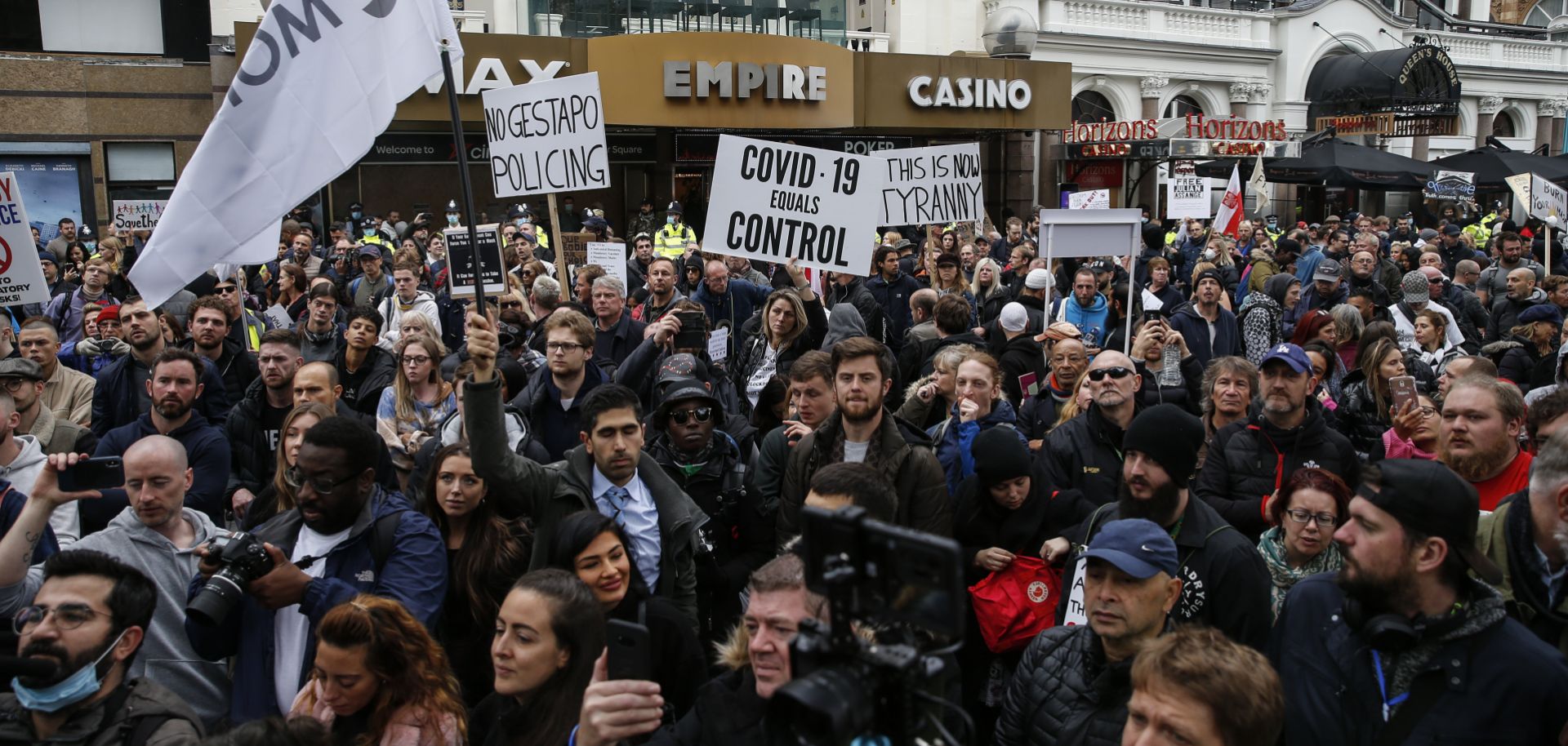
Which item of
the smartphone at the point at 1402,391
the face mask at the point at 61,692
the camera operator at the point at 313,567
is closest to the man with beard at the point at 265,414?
the camera operator at the point at 313,567

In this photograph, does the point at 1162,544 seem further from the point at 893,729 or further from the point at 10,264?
the point at 10,264

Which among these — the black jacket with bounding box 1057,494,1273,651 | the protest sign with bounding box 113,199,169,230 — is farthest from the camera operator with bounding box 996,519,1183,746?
the protest sign with bounding box 113,199,169,230

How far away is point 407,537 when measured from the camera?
4.06 metres

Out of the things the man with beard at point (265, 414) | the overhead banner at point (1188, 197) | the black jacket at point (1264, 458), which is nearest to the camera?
the black jacket at point (1264, 458)

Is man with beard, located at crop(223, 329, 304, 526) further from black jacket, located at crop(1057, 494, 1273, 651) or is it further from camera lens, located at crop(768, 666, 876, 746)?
camera lens, located at crop(768, 666, 876, 746)

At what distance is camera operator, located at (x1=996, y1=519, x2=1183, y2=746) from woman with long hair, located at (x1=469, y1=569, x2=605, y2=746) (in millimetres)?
1223

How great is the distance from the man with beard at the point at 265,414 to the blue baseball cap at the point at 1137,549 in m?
4.44

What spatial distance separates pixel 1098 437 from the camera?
17.8 ft

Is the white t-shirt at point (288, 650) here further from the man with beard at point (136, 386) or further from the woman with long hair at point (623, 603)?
the man with beard at point (136, 386)

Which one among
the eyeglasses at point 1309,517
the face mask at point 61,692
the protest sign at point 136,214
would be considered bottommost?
the face mask at point 61,692

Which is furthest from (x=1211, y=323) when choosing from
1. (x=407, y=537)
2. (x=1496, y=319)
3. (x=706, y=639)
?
(x=407, y=537)

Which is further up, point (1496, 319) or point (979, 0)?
point (979, 0)

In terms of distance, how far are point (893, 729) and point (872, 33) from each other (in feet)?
79.9

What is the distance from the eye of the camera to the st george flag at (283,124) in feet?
14.8
